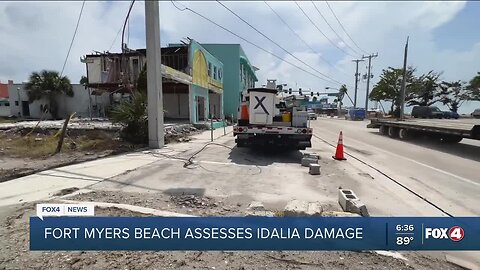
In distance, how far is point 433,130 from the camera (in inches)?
Result: 560

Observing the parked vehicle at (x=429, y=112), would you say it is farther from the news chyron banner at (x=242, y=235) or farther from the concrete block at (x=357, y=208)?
the news chyron banner at (x=242, y=235)

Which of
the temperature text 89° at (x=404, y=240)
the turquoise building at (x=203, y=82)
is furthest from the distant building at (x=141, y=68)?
the temperature text 89° at (x=404, y=240)

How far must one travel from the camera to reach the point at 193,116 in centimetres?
2272

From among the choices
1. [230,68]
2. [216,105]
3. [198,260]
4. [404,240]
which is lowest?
[198,260]

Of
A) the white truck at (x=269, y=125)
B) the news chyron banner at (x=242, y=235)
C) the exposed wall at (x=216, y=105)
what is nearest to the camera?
the news chyron banner at (x=242, y=235)

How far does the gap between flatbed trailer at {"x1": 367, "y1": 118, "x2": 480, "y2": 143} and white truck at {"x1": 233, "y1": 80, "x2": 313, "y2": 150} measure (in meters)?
6.74

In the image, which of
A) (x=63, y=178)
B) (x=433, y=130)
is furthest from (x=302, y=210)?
(x=433, y=130)

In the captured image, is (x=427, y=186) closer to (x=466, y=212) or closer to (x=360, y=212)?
(x=466, y=212)

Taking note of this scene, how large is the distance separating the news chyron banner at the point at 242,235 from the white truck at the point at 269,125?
6.56 m

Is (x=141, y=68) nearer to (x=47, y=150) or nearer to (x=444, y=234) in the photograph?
(x=47, y=150)

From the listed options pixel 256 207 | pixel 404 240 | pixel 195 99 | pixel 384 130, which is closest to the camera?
pixel 404 240

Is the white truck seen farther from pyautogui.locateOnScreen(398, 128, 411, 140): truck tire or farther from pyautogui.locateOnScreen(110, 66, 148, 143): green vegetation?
pyautogui.locateOnScreen(398, 128, 411, 140): truck tire

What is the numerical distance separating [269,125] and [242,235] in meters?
7.21

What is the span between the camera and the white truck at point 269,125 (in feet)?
34.1
